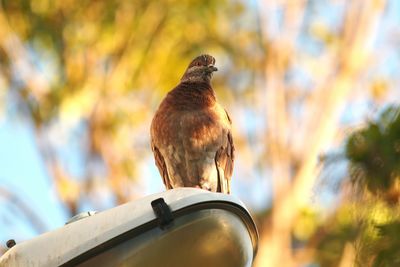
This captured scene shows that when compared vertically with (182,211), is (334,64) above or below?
below

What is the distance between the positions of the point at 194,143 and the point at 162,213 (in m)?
2.26

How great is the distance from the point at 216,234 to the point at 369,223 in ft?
6.71

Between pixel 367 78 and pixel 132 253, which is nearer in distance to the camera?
pixel 132 253

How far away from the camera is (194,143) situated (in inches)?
192

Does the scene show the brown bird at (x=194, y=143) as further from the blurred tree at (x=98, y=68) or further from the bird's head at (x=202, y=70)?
the blurred tree at (x=98, y=68)

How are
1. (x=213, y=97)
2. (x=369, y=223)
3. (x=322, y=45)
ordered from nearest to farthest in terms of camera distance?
(x=369, y=223) < (x=213, y=97) < (x=322, y=45)

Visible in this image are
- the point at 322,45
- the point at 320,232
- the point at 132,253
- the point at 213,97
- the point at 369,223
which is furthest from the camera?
the point at 322,45

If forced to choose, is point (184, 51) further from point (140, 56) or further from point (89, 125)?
point (89, 125)

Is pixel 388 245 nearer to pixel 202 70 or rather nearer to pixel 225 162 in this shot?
pixel 225 162

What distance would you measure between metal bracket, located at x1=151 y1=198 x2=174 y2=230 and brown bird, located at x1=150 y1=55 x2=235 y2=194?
2.23 meters

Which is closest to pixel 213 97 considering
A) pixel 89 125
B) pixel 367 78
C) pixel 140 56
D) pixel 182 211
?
pixel 182 211

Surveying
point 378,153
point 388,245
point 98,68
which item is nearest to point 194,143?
point 378,153

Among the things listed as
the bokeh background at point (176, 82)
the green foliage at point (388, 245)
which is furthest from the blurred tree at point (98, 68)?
the green foliage at point (388, 245)

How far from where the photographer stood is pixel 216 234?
264 centimetres
